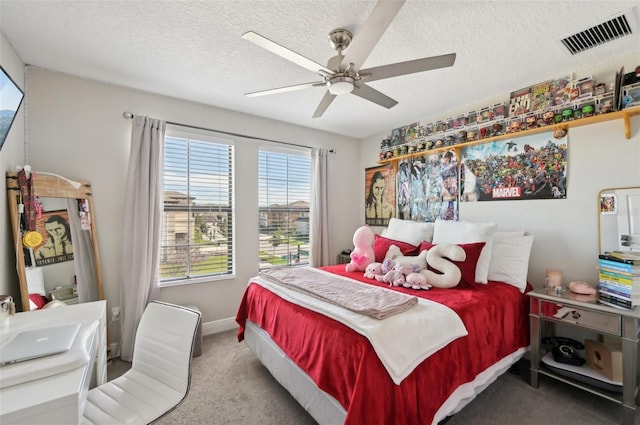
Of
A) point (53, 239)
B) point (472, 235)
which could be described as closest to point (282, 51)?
point (472, 235)

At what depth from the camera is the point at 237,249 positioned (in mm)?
3125

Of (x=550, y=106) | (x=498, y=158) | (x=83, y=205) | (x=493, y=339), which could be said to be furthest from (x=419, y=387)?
(x=83, y=205)

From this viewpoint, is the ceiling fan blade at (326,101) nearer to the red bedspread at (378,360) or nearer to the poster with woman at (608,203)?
the red bedspread at (378,360)

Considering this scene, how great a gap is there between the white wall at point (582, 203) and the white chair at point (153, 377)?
2.83m

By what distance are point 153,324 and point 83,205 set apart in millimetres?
1539

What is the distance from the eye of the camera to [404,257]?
8.02 ft

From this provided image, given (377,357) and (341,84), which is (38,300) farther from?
(341,84)

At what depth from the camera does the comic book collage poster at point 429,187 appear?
9.90ft

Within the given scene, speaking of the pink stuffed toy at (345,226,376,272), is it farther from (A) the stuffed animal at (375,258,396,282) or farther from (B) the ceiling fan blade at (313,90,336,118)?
(B) the ceiling fan blade at (313,90,336,118)

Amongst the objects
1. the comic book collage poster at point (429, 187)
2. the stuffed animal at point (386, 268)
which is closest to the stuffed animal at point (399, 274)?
the stuffed animal at point (386, 268)

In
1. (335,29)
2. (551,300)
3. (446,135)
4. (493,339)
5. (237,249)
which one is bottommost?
(493,339)

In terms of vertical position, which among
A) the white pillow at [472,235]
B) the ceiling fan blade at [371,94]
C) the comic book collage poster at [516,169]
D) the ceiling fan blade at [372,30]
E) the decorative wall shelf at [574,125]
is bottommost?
the white pillow at [472,235]

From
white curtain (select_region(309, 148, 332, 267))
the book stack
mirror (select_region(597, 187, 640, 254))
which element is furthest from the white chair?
mirror (select_region(597, 187, 640, 254))

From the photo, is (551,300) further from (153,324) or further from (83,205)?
(83,205)
